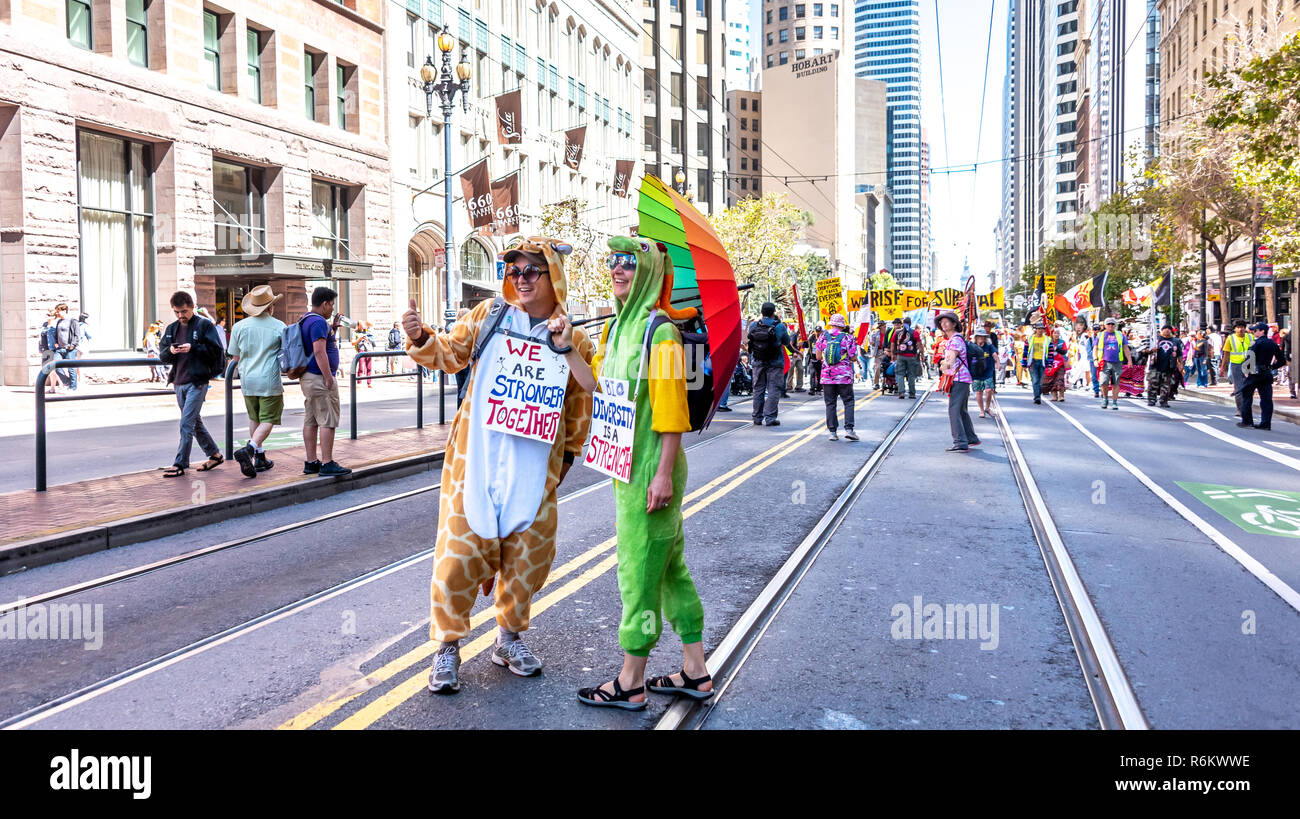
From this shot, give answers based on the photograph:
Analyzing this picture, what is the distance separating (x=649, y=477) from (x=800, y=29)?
518 ft

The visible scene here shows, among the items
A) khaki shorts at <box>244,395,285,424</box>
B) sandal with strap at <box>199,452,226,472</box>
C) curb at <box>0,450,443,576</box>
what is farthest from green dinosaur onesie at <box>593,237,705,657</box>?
sandal with strap at <box>199,452,226,472</box>

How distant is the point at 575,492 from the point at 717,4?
8038 centimetres

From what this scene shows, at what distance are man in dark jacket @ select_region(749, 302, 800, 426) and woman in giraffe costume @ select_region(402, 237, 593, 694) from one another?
12540 millimetres

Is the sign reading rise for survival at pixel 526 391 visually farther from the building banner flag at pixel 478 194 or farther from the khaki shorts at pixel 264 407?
the building banner flag at pixel 478 194

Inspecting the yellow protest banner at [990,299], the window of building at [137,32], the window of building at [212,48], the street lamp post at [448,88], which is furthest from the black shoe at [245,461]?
the yellow protest banner at [990,299]

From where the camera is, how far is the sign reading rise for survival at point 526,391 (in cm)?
428

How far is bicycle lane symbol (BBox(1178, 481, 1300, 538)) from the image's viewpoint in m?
8.20

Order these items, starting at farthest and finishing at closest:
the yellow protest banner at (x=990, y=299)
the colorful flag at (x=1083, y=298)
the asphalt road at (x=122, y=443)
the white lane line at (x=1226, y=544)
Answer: the yellow protest banner at (x=990, y=299), the colorful flag at (x=1083, y=298), the asphalt road at (x=122, y=443), the white lane line at (x=1226, y=544)

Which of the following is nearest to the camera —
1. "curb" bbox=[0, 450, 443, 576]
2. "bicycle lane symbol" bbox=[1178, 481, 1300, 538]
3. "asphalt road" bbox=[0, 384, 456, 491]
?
"curb" bbox=[0, 450, 443, 576]

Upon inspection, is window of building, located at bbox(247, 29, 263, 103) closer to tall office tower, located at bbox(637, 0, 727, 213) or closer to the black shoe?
the black shoe

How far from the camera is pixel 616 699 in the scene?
161 inches

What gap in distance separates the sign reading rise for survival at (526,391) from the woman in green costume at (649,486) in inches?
10.2

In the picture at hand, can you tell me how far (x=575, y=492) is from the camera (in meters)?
9.64

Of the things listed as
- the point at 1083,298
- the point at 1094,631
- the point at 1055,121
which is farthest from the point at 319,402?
the point at 1055,121
